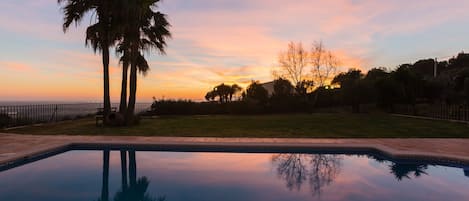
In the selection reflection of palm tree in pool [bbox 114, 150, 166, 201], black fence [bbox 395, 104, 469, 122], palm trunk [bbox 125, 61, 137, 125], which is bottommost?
reflection of palm tree in pool [bbox 114, 150, 166, 201]

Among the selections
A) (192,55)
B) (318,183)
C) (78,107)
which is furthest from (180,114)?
(318,183)

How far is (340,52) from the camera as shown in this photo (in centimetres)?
2545

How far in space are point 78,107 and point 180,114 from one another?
18.2 feet

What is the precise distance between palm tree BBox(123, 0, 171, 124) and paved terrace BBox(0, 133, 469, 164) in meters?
3.56

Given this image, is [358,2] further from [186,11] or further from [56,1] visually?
[56,1]

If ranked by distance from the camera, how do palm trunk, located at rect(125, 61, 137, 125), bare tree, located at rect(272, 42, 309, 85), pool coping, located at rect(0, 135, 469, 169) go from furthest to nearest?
bare tree, located at rect(272, 42, 309, 85)
palm trunk, located at rect(125, 61, 137, 125)
pool coping, located at rect(0, 135, 469, 169)

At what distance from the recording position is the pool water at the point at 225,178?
525cm

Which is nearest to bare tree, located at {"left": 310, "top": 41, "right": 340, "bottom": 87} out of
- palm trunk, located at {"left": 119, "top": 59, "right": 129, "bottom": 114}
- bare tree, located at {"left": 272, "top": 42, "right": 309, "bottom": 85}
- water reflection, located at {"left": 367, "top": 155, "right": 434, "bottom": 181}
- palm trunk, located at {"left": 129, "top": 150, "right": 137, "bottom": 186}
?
bare tree, located at {"left": 272, "top": 42, "right": 309, "bottom": 85}

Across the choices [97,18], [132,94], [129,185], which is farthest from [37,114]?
[129,185]

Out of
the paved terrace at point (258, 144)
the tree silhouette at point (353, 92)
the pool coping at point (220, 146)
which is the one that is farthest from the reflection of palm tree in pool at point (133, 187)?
the tree silhouette at point (353, 92)

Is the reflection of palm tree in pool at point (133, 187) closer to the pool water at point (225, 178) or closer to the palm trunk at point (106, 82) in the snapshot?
the pool water at point (225, 178)

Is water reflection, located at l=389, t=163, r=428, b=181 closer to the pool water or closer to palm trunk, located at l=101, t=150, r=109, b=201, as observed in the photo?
the pool water

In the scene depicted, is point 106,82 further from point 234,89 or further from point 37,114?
point 234,89

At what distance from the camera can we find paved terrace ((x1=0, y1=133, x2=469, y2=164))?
6.97 metres
